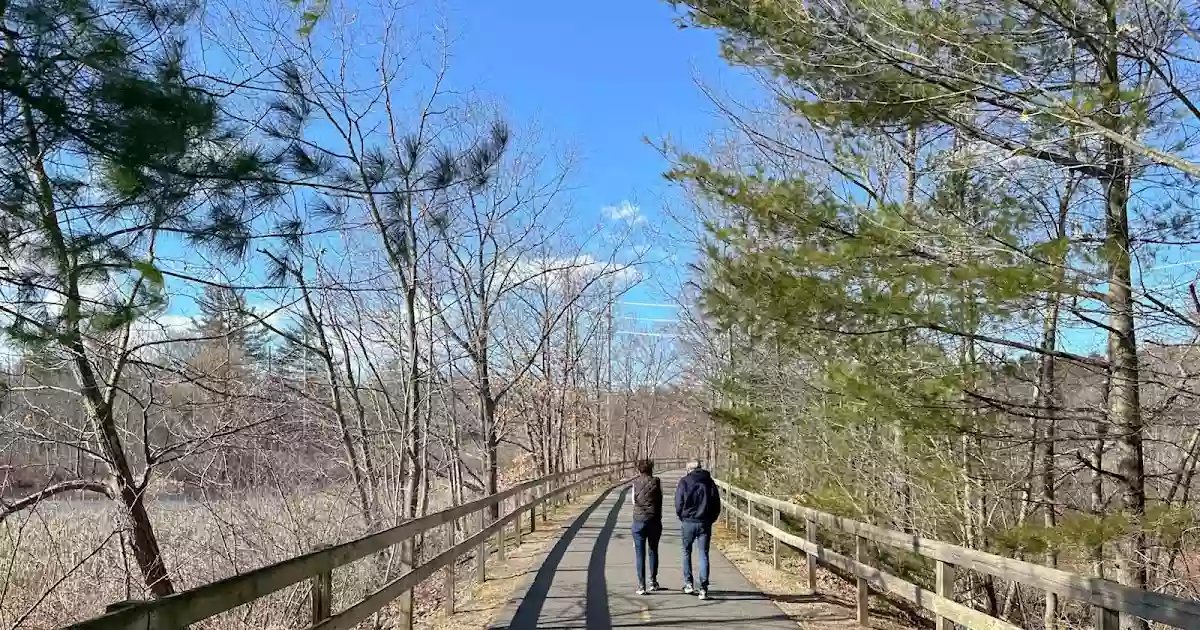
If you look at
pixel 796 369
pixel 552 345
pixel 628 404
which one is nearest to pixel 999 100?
pixel 796 369

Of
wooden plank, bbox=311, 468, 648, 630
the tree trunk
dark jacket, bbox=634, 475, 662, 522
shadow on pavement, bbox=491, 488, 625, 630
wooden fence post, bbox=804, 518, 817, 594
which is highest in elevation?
the tree trunk

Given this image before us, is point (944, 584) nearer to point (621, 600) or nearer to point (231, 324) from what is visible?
point (621, 600)

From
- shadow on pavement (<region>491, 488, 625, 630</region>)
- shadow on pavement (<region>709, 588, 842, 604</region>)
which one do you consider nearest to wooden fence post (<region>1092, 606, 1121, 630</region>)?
shadow on pavement (<region>491, 488, 625, 630</region>)

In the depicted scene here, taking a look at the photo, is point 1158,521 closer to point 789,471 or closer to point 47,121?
point 47,121

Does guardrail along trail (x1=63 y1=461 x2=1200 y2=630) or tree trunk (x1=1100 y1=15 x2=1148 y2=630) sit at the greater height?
tree trunk (x1=1100 y1=15 x2=1148 y2=630)

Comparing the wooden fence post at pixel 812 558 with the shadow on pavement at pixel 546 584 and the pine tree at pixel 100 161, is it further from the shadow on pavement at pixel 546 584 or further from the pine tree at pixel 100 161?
the pine tree at pixel 100 161

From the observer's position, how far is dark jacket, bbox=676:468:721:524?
8953 millimetres

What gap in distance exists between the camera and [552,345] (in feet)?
98.2

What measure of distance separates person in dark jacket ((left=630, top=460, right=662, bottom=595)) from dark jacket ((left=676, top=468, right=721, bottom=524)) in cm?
31

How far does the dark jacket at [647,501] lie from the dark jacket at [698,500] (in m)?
0.29

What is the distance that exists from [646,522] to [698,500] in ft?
2.05

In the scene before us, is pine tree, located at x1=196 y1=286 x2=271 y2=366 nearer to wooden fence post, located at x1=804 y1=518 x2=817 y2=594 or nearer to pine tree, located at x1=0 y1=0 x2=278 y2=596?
pine tree, located at x1=0 y1=0 x2=278 y2=596

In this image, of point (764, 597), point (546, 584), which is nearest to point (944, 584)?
point (764, 597)

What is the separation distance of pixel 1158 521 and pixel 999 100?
317 cm
